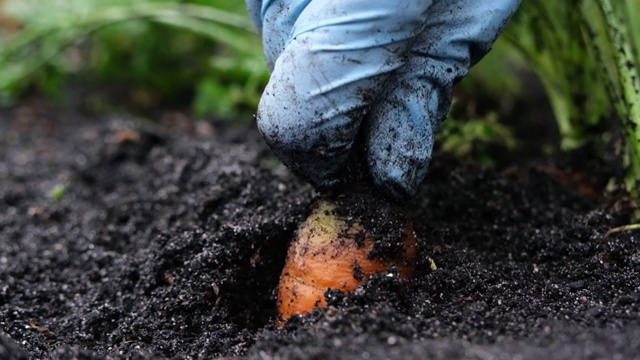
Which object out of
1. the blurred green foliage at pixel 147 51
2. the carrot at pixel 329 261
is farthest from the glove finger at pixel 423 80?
the blurred green foliage at pixel 147 51

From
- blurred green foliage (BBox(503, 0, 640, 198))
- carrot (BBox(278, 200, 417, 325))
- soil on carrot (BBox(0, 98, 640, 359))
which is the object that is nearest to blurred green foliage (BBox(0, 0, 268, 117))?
soil on carrot (BBox(0, 98, 640, 359))

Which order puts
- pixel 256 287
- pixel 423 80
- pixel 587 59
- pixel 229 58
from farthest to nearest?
pixel 229 58
pixel 587 59
pixel 256 287
pixel 423 80

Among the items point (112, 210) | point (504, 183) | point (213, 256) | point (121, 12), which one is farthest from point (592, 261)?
point (121, 12)

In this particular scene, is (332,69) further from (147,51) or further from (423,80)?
(147,51)

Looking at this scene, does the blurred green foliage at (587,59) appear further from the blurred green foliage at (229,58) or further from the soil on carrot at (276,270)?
the soil on carrot at (276,270)

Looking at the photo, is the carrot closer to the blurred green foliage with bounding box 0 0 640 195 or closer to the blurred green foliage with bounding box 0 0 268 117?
the blurred green foliage with bounding box 0 0 640 195

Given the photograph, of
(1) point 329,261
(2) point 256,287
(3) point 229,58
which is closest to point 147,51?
(3) point 229,58

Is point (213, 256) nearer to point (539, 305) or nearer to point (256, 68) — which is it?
point (539, 305)
